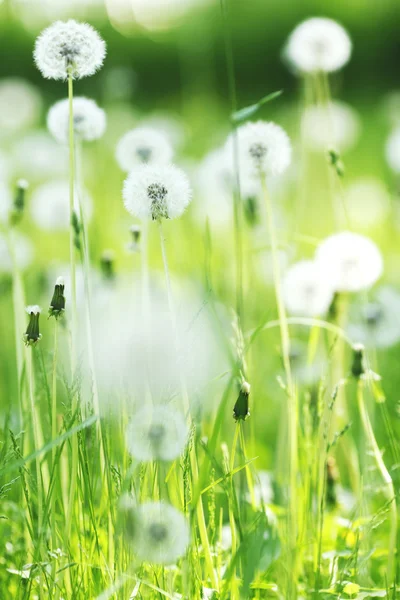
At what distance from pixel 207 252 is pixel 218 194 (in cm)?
139

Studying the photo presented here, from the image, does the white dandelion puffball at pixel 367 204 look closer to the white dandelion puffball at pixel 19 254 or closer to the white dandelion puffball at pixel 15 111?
the white dandelion puffball at pixel 19 254

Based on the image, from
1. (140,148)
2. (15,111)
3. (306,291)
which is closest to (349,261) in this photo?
(306,291)

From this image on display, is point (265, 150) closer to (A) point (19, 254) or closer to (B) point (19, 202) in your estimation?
(B) point (19, 202)

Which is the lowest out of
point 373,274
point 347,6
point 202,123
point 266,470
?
point 266,470

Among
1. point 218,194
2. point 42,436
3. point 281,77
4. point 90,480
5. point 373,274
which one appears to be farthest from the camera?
point 281,77

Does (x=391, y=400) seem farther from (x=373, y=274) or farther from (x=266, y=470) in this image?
(x=373, y=274)

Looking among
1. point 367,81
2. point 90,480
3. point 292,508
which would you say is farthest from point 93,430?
point 367,81

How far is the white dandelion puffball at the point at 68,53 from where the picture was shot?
84 centimetres

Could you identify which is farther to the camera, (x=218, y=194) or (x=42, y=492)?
(x=218, y=194)

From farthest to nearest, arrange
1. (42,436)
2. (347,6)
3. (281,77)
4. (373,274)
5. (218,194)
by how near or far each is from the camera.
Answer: (281,77)
(347,6)
(218,194)
(373,274)
(42,436)

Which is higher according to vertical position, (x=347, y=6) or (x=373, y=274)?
(x=347, y=6)

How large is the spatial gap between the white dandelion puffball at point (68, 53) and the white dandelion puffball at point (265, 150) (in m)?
0.20

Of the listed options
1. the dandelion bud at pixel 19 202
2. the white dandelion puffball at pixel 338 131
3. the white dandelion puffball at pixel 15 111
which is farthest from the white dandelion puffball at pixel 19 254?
the white dandelion puffball at pixel 15 111

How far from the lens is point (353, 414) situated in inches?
56.2
